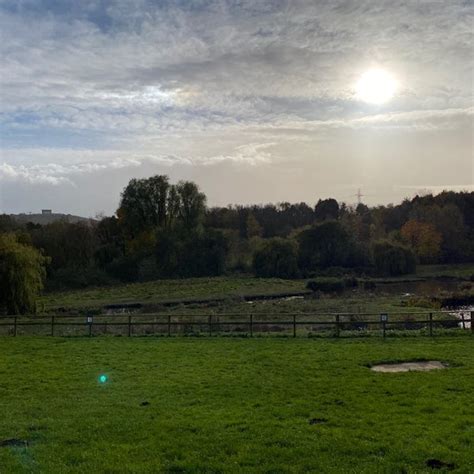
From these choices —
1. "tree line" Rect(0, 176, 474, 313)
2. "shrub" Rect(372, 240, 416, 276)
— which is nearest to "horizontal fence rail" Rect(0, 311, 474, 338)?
"tree line" Rect(0, 176, 474, 313)

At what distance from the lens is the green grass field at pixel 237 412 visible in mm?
8312

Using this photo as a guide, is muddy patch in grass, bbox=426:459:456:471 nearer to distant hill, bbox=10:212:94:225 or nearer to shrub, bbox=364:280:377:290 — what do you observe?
shrub, bbox=364:280:377:290

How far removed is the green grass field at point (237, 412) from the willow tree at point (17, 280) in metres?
14.8

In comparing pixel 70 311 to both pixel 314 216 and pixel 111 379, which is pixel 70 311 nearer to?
pixel 111 379

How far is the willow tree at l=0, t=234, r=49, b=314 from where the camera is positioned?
3191 centimetres

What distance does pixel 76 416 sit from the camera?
1082 cm

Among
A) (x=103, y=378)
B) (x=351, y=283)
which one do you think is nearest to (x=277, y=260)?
(x=351, y=283)

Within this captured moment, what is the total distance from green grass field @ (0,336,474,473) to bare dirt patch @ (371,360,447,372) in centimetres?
45

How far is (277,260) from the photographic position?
67375 mm

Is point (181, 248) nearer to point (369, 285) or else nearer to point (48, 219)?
point (369, 285)

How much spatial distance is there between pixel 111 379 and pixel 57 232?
55.9 m

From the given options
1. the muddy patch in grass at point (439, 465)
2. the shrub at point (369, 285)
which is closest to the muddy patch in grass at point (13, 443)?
the muddy patch in grass at point (439, 465)

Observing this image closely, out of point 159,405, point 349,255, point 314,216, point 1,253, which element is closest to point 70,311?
point 1,253

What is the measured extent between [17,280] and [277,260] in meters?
39.5
